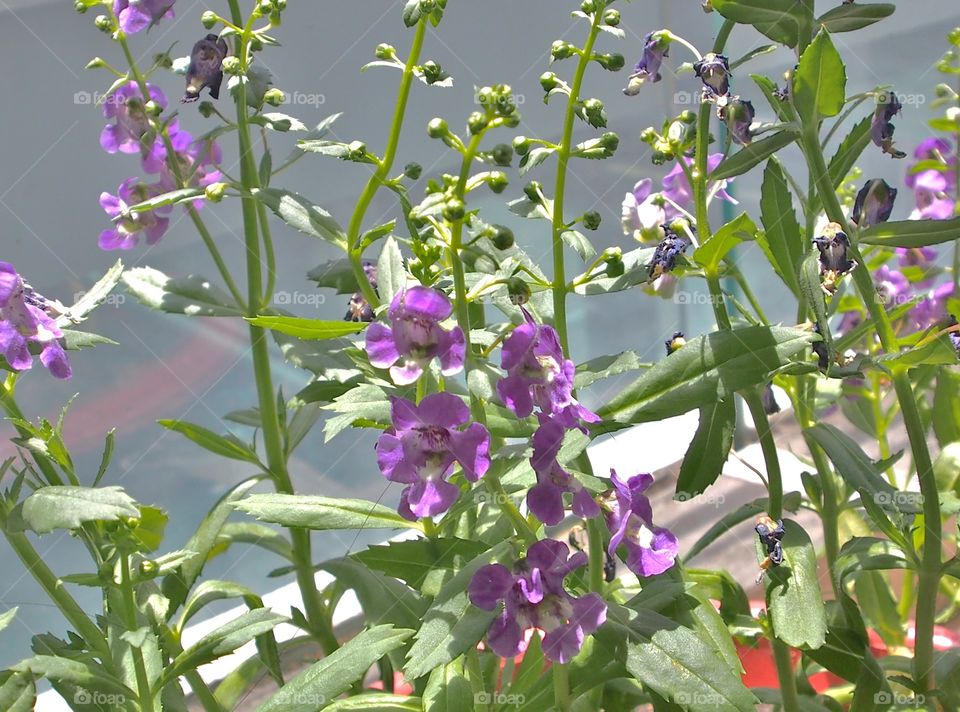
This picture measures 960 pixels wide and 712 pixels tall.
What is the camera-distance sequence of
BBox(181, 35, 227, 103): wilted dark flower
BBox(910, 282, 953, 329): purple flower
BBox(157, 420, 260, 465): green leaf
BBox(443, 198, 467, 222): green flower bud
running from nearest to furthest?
BBox(443, 198, 467, 222): green flower bud, BBox(181, 35, 227, 103): wilted dark flower, BBox(157, 420, 260, 465): green leaf, BBox(910, 282, 953, 329): purple flower

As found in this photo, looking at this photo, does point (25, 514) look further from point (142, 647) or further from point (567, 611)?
point (567, 611)

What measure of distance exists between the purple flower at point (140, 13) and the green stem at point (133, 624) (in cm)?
51

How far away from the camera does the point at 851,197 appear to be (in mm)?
1443

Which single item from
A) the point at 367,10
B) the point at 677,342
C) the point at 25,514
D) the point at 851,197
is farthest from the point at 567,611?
the point at 367,10

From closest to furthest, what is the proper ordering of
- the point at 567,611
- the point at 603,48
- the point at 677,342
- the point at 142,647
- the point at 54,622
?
the point at 567,611 < the point at 142,647 < the point at 677,342 < the point at 54,622 < the point at 603,48

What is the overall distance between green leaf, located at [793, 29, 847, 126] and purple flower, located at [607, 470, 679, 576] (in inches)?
14.2

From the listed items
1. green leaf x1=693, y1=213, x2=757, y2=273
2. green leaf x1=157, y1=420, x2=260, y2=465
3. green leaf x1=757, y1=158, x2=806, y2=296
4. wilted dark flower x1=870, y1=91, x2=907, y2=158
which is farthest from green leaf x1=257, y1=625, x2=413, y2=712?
wilted dark flower x1=870, y1=91, x2=907, y2=158

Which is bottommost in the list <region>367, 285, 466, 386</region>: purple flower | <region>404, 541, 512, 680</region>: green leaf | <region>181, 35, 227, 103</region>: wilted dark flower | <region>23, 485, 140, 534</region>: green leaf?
<region>404, 541, 512, 680</region>: green leaf

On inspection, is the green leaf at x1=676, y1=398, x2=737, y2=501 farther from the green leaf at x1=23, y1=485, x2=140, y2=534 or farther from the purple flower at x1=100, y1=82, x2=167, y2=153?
the purple flower at x1=100, y1=82, x2=167, y2=153

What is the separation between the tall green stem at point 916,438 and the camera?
3.08 feet

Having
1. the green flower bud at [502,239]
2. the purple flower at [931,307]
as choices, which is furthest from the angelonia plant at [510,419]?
the purple flower at [931,307]

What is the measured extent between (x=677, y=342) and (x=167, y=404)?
0.92 m

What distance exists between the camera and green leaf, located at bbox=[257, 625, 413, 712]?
0.89 meters

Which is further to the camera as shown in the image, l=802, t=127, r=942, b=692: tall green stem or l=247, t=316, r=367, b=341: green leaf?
l=802, t=127, r=942, b=692: tall green stem
